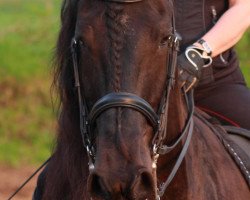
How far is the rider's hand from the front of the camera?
4547 millimetres

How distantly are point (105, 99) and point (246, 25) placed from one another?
1644mm

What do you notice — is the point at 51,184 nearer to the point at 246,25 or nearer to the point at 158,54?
the point at 158,54

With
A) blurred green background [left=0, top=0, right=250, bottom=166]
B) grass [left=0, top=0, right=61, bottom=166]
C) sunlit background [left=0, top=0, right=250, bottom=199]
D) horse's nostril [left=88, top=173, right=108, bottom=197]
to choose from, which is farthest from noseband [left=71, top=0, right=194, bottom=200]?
grass [left=0, top=0, right=61, bottom=166]

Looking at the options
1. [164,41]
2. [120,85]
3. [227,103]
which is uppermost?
[164,41]

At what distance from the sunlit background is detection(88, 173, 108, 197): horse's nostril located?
7195 mm

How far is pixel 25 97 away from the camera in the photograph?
15.2 metres

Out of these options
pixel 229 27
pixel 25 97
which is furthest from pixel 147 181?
pixel 25 97

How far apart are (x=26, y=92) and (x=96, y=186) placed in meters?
11.5

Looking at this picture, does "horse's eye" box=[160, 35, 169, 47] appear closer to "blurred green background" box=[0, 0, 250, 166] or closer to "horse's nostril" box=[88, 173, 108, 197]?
"horse's nostril" box=[88, 173, 108, 197]

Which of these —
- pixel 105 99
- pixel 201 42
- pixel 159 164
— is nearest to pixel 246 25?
pixel 201 42

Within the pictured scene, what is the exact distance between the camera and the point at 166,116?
413cm

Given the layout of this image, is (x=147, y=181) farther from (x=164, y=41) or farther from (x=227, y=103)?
(x=227, y=103)

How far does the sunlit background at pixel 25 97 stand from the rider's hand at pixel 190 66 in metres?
6.33

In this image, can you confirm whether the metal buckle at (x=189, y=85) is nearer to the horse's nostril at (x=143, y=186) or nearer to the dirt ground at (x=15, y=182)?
the horse's nostril at (x=143, y=186)
